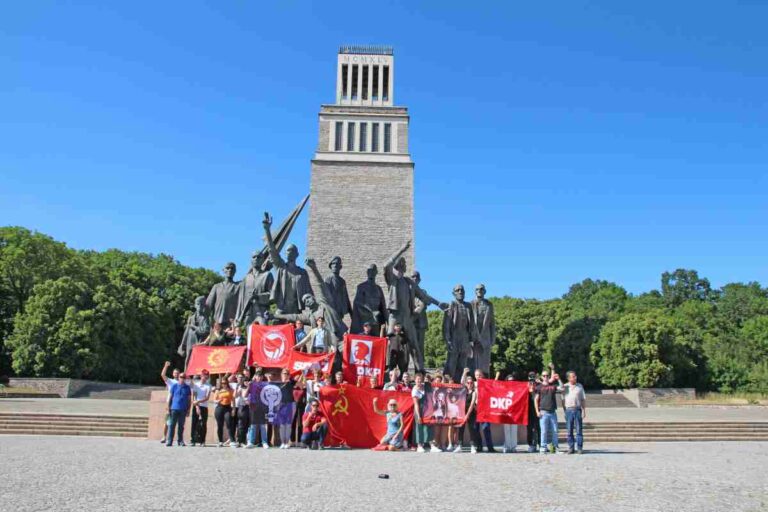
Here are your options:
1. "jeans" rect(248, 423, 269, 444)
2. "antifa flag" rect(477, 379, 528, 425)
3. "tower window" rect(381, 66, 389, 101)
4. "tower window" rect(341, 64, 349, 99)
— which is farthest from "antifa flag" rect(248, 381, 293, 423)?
"tower window" rect(341, 64, 349, 99)

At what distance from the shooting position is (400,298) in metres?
15.9

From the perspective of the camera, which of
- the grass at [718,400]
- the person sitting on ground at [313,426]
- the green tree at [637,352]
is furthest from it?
the green tree at [637,352]

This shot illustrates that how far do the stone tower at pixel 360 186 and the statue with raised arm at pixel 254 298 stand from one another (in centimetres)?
3185

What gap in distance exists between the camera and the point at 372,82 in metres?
59.1

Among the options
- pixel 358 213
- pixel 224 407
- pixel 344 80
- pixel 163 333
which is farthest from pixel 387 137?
pixel 224 407

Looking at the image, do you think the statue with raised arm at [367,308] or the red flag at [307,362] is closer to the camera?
the red flag at [307,362]

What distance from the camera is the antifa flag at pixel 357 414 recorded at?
13.0 m

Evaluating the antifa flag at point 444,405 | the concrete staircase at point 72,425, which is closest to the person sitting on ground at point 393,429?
the antifa flag at point 444,405

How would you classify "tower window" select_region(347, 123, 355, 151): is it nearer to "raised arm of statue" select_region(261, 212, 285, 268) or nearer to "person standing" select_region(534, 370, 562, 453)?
"raised arm of statue" select_region(261, 212, 285, 268)

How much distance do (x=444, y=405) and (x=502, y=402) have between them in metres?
1.18

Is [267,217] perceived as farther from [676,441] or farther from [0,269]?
[0,269]

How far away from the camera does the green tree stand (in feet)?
135

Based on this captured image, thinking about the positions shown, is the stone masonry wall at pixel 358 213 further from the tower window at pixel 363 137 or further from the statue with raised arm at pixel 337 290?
the statue with raised arm at pixel 337 290

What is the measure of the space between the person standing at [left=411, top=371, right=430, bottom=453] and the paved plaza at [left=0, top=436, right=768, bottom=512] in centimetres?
93
